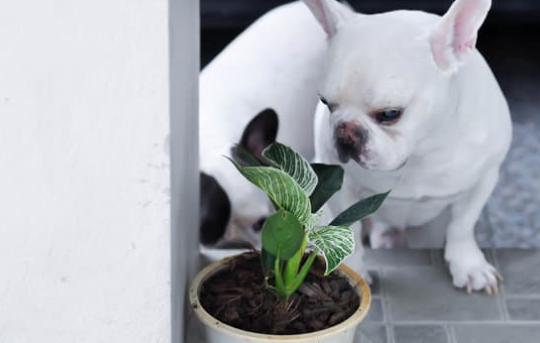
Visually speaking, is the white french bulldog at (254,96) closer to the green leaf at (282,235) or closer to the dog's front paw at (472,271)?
the dog's front paw at (472,271)

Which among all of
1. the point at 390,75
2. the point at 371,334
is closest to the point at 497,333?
the point at 371,334

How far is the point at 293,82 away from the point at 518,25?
4.74 ft

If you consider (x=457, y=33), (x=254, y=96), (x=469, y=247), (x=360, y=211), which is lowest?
(x=469, y=247)

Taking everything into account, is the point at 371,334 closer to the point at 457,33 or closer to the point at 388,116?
the point at 388,116

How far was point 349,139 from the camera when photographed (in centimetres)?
122

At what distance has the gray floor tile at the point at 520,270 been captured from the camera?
1470 millimetres

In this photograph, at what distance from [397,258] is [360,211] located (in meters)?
0.44

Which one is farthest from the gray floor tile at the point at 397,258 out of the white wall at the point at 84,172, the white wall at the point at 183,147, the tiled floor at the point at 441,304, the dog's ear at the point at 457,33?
the white wall at the point at 84,172

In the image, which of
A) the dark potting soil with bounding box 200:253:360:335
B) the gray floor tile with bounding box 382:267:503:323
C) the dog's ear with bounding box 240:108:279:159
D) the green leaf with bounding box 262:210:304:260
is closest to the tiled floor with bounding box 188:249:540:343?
the gray floor tile with bounding box 382:267:503:323

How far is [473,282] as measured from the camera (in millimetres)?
1456

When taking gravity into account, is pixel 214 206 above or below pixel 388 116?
below

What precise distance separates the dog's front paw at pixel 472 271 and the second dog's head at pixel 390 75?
0.99 feet

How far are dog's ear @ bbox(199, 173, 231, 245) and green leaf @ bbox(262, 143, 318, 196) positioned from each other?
0.71 meters

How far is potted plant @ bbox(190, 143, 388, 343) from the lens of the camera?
1.05 m
